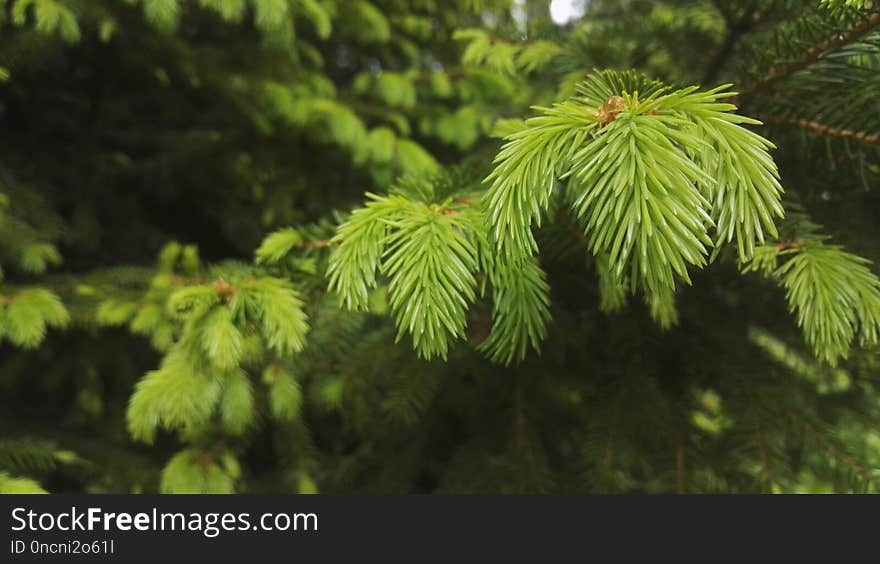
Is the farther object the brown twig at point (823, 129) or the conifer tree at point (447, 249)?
the brown twig at point (823, 129)

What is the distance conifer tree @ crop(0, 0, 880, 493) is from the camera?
670mm

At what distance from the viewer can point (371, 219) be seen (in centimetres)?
76

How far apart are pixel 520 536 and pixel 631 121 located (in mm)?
750

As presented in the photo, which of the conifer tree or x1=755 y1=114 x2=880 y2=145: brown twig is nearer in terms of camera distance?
the conifer tree

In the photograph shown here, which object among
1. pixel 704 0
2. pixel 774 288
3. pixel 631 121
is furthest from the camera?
pixel 704 0

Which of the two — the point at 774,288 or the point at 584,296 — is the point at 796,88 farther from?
the point at 584,296

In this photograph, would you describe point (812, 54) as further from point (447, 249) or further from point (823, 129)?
point (447, 249)

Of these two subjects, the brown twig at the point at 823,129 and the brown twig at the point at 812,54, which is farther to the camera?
the brown twig at the point at 823,129

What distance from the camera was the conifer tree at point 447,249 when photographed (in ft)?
2.20

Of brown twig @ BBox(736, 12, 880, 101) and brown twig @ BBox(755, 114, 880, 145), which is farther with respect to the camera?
brown twig @ BBox(755, 114, 880, 145)

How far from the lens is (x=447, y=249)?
688 millimetres

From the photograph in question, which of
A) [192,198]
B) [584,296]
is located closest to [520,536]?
[584,296]

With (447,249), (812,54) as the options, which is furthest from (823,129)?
(447,249)

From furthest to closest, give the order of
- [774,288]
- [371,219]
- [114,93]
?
[114,93] → [774,288] → [371,219]
